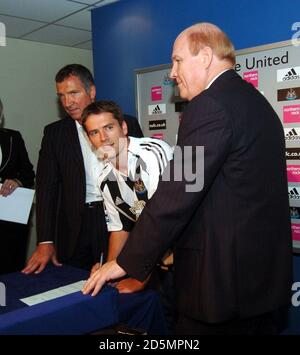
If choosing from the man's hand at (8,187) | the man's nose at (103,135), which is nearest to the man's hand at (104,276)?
the man's nose at (103,135)

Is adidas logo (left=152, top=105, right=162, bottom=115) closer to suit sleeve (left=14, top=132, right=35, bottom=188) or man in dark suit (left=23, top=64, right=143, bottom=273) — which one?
man in dark suit (left=23, top=64, right=143, bottom=273)

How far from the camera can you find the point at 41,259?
176cm

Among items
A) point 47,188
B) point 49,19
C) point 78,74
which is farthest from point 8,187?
point 49,19

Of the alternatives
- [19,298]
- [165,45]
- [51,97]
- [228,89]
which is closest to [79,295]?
[19,298]

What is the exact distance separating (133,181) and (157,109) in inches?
53.4

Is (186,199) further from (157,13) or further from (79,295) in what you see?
(157,13)

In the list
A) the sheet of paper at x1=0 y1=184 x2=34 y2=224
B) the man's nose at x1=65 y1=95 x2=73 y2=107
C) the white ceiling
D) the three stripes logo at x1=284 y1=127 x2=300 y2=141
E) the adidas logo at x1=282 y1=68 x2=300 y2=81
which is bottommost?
the sheet of paper at x1=0 y1=184 x2=34 y2=224

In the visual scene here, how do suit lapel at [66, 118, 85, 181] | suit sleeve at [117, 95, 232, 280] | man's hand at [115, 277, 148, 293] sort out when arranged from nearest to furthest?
1. suit sleeve at [117, 95, 232, 280]
2. man's hand at [115, 277, 148, 293]
3. suit lapel at [66, 118, 85, 181]

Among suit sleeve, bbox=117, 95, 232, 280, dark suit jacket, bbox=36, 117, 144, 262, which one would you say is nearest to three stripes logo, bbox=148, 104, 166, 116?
dark suit jacket, bbox=36, 117, 144, 262

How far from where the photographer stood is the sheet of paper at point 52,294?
50.7 inches

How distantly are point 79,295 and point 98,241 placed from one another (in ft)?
3.19

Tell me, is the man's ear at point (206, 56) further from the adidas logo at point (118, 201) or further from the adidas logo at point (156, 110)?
the adidas logo at point (156, 110)

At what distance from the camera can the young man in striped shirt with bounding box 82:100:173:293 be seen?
167cm

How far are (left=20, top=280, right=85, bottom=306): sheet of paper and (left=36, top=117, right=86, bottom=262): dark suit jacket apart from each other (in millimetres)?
794
